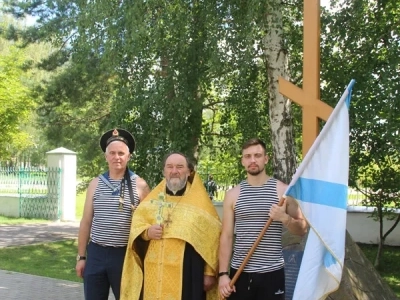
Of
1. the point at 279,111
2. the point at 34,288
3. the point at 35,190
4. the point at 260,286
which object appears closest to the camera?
the point at 260,286

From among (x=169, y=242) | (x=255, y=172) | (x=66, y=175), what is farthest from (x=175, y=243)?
(x=66, y=175)

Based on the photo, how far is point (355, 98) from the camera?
7418mm

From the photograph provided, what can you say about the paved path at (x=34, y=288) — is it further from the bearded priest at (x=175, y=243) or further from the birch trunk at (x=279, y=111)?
the bearded priest at (x=175, y=243)

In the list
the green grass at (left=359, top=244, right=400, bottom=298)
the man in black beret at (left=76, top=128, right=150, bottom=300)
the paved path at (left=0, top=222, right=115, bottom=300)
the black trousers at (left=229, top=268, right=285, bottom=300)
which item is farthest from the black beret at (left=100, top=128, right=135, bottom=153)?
the green grass at (left=359, top=244, right=400, bottom=298)

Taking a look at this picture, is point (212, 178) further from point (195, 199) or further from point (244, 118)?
point (195, 199)

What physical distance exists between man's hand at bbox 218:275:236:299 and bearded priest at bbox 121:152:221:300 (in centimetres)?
20

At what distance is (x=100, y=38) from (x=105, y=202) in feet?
12.2

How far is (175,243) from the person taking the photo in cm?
425

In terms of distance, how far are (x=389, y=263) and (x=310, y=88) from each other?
686cm

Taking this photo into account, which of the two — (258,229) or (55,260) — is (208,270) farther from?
(55,260)

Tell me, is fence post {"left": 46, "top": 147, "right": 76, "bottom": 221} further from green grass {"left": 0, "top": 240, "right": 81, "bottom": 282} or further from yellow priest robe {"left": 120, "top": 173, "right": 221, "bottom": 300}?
A: yellow priest robe {"left": 120, "top": 173, "right": 221, "bottom": 300}

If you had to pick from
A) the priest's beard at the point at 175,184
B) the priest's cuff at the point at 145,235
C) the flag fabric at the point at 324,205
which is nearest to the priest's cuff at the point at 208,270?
the priest's cuff at the point at 145,235

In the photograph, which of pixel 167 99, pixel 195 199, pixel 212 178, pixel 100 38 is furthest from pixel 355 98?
pixel 212 178

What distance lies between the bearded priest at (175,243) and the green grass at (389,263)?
5187mm
